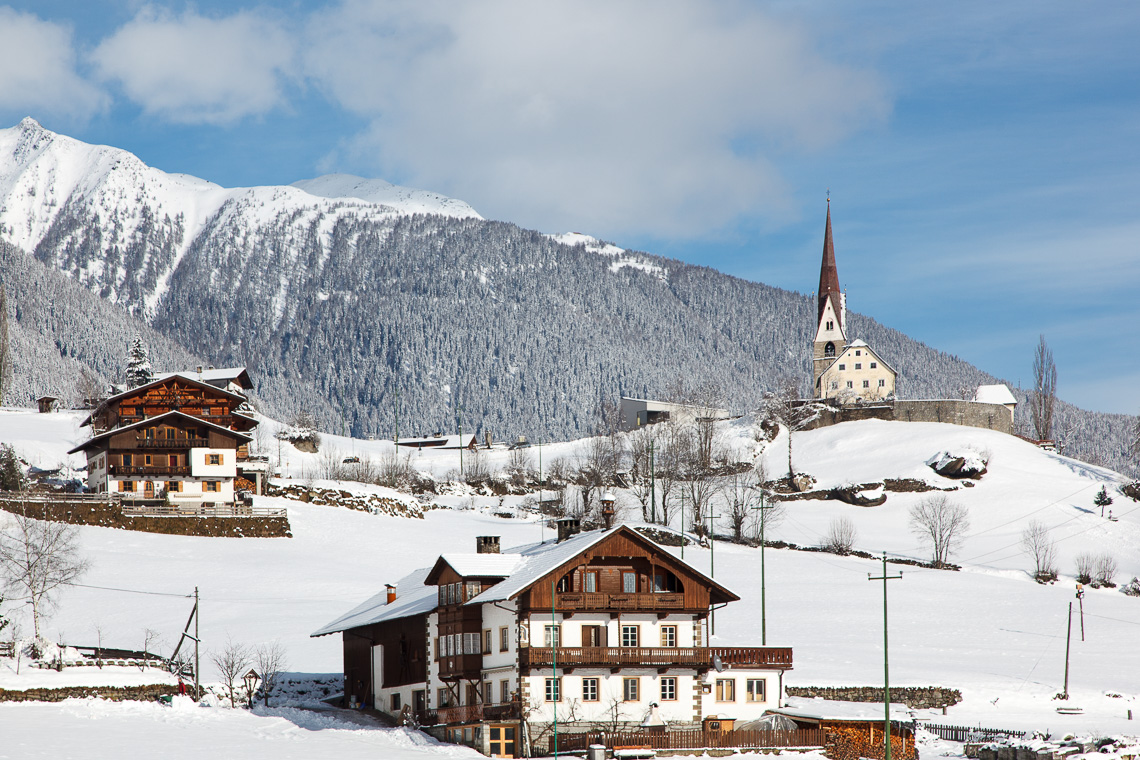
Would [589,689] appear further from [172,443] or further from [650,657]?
[172,443]

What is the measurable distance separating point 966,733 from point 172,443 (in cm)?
6836

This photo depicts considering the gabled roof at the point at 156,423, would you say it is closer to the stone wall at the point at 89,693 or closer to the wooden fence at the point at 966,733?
the stone wall at the point at 89,693

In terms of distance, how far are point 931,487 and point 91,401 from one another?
94351 millimetres

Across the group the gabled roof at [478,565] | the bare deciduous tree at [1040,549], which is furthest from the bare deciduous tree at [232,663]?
the bare deciduous tree at [1040,549]

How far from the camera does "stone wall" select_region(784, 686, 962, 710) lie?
200 feet

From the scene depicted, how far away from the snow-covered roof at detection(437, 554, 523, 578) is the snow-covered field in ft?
24.6

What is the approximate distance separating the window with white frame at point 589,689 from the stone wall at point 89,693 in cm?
1826

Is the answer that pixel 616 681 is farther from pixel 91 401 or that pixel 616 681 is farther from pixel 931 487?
pixel 91 401

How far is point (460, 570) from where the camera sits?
184 ft

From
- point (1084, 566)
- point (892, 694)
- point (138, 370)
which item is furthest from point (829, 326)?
point (892, 694)

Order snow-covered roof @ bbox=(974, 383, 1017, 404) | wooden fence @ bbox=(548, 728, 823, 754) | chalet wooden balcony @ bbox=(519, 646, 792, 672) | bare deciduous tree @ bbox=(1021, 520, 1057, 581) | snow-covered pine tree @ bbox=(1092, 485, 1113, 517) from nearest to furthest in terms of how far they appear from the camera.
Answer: wooden fence @ bbox=(548, 728, 823, 754)
chalet wooden balcony @ bbox=(519, 646, 792, 672)
bare deciduous tree @ bbox=(1021, 520, 1057, 581)
snow-covered pine tree @ bbox=(1092, 485, 1113, 517)
snow-covered roof @ bbox=(974, 383, 1017, 404)

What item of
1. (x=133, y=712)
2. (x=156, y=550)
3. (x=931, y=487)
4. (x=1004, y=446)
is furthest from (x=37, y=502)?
(x=1004, y=446)

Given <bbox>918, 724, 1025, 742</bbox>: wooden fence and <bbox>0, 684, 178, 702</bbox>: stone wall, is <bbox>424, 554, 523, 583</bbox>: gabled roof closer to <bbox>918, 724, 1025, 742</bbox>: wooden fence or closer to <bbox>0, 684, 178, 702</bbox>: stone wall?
<bbox>0, 684, 178, 702</bbox>: stone wall

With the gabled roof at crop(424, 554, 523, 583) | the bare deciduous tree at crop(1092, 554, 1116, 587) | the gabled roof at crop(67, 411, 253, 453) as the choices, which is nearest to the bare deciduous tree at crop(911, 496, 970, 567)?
the bare deciduous tree at crop(1092, 554, 1116, 587)
